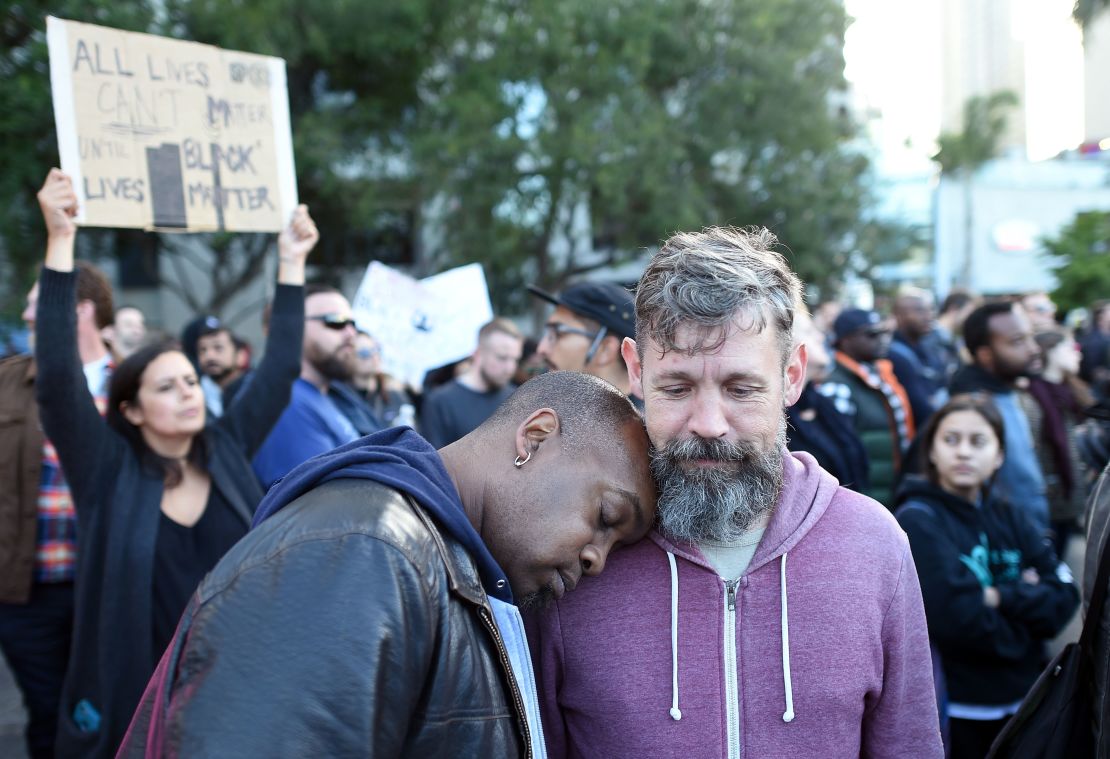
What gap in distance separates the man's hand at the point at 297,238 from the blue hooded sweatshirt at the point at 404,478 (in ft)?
8.21

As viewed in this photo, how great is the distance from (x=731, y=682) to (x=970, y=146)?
39.8 m

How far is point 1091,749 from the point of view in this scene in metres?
2.03

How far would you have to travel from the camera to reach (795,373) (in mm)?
1929

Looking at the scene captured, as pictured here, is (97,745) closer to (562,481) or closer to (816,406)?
(562,481)

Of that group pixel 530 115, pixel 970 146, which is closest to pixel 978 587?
pixel 530 115

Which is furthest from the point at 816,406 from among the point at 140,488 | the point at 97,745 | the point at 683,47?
the point at 683,47

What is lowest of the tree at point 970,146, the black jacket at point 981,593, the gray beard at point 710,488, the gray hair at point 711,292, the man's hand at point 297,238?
the black jacket at point 981,593

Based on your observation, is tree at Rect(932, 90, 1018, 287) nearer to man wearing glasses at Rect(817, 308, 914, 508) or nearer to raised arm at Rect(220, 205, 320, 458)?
man wearing glasses at Rect(817, 308, 914, 508)

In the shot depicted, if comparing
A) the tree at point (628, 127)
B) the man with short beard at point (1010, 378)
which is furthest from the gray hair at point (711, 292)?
the tree at point (628, 127)

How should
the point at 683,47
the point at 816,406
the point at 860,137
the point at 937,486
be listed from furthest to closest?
the point at 860,137
the point at 683,47
the point at 816,406
the point at 937,486

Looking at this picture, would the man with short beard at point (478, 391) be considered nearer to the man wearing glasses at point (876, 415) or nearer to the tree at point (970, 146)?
the man wearing glasses at point (876, 415)

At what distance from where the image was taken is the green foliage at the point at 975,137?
36906 millimetres

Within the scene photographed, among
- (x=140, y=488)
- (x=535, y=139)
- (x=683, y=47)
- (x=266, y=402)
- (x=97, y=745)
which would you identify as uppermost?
(x=683, y=47)

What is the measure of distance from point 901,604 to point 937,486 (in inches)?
80.2
